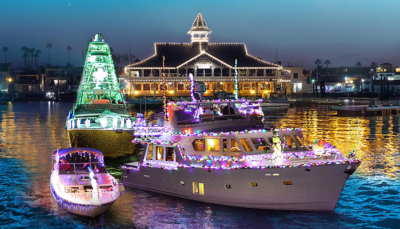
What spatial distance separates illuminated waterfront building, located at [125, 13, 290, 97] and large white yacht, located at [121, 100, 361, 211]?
6527 centimetres

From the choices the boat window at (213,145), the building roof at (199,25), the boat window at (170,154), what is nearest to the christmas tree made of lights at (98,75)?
the boat window at (170,154)

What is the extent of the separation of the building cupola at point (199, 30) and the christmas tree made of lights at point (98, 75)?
59159 millimetres

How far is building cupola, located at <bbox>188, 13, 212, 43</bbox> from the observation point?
302 ft

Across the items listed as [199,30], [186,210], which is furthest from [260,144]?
[199,30]

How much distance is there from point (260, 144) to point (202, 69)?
71663 millimetres

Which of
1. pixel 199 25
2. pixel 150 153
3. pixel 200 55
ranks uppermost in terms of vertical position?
pixel 199 25

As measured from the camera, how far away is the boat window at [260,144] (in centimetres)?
1714

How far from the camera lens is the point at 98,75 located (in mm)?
34219

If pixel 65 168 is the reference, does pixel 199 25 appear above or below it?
above

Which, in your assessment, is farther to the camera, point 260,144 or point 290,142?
point 290,142

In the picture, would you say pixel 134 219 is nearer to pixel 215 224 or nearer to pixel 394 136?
pixel 215 224

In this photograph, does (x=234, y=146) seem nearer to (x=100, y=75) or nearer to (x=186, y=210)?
(x=186, y=210)

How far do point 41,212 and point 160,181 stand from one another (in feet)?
15.4

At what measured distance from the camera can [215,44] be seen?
92812 mm
